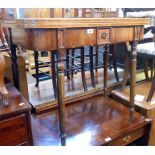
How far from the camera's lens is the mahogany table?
922 millimetres

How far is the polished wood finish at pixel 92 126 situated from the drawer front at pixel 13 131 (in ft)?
0.68

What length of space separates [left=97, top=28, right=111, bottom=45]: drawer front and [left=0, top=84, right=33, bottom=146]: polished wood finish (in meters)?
0.54

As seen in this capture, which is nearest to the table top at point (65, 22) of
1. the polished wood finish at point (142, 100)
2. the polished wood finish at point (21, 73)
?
the polished wood finish at point (21, 73)

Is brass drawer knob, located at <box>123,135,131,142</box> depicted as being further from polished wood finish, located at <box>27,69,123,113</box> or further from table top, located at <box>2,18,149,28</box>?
table top, located at <box>2,18,149,28</box>

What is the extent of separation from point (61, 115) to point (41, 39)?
17.0 inches

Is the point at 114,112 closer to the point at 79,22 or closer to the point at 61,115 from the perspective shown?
the point at 61,115

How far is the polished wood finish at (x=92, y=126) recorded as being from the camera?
124 cm

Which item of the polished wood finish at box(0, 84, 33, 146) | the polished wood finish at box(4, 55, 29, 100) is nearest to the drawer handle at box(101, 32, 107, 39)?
the polished wood finish at box(0, 84, 33, 146)

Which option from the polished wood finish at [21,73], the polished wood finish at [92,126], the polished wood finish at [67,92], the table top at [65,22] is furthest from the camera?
the polished wood finish at [67,92]

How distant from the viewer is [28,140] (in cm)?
105

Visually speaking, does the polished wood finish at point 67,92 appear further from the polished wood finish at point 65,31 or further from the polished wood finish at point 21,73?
the polished wood finish at point 65,31
